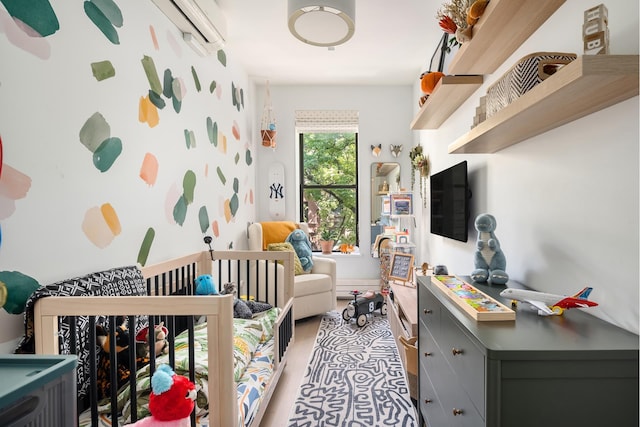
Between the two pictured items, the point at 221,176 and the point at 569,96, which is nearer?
the point at 569,96

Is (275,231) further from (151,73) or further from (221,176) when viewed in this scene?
(151,73)

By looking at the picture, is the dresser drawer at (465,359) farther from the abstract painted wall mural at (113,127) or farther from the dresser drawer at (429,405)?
the abstract painted wall mural at (113,127)

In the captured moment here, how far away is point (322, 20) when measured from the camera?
2104 mm

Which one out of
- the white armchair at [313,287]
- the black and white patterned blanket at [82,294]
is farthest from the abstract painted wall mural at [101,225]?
the white armchair at [313,287]

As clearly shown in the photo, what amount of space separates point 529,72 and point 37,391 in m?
1.48

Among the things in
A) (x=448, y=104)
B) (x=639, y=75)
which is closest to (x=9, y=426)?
(x=639, y=75)

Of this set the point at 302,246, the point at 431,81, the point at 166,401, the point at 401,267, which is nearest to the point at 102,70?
the point at 166,401

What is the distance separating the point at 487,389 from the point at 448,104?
2.00 meters

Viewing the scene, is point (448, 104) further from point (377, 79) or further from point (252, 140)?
point (252, 140)

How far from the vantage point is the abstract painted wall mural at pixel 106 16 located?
1.52 meters

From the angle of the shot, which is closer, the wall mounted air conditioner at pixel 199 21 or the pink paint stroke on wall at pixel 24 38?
the pink paint stroke on wall at pixel 24 38

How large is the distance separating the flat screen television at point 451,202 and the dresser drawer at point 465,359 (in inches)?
43.4

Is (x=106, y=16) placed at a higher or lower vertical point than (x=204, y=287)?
higher

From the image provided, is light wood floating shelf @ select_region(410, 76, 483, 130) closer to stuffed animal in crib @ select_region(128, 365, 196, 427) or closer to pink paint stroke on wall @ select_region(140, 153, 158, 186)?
pink paint stroke on wall @ select_region(140, 153, 158, 186)
